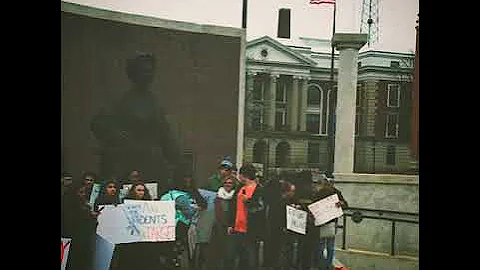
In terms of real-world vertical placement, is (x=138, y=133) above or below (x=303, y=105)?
below

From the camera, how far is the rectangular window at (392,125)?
141 inches

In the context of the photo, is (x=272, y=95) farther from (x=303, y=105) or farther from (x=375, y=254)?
(x=375, y=254)

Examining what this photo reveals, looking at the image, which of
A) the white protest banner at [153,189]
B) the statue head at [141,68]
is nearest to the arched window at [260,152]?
the white protest banner at [153,189]

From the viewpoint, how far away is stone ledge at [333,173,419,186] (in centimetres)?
356

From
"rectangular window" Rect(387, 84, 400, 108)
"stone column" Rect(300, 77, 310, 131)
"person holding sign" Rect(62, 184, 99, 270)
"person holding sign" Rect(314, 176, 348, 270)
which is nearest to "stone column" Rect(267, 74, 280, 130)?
"stone column" Rect(300, 77, 310, 131)

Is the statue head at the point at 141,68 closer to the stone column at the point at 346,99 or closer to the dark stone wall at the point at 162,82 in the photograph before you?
the dark stone wall at the point at 162,82

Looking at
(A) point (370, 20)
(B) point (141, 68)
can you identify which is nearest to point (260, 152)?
(B) point (141, 68)

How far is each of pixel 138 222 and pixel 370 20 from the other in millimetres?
1693

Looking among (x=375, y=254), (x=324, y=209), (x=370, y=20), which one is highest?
(x=370, y=20)

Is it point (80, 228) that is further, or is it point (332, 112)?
point (332, 112)

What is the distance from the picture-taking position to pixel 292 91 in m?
3.53

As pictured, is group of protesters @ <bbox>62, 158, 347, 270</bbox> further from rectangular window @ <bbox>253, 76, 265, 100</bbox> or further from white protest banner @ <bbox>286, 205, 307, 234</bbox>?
rectangular window @ <bbox>253, 76, 265, 100</bbox>

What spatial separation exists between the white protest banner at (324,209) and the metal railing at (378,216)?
69 mm

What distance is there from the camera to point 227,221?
3512 millimetres
